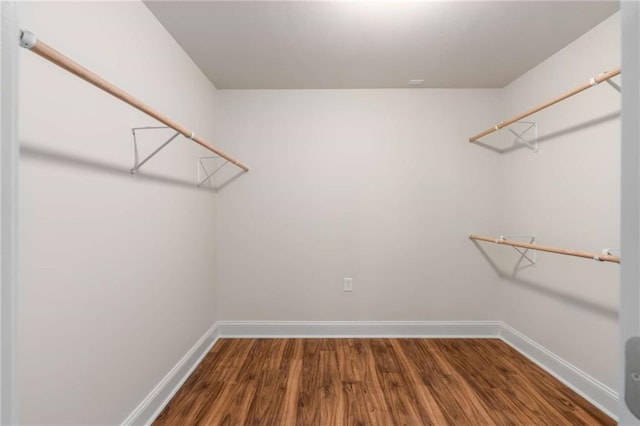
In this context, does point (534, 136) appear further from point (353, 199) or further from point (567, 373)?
point (567, 373)

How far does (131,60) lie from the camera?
4.70 ft

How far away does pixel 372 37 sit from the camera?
1.85 m

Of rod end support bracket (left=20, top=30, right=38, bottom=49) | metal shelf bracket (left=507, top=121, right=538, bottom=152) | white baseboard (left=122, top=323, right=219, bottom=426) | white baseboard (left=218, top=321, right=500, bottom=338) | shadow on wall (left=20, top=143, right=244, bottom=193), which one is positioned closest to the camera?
rod end support bracket (left=20, top=30, right=38, bottom=49)

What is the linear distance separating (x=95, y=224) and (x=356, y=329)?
86.2 inches

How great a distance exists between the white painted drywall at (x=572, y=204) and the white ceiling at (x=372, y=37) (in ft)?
0.74

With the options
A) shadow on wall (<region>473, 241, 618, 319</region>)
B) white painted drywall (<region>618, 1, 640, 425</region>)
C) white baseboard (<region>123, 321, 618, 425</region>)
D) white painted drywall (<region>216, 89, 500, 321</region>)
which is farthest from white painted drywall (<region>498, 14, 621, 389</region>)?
white painted drywall (<region>618, 1, 640, 425</region>)

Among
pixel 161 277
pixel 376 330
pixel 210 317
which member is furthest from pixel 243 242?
pixel 376 330

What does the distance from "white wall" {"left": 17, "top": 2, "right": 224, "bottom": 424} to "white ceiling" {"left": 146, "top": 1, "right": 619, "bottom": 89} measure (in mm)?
A: 355

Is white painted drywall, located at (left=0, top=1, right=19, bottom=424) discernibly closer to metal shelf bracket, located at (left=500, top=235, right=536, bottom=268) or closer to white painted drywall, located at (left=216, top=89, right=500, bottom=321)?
white painted drywall, located at (left=216, top=89, right=500, bottom=321)

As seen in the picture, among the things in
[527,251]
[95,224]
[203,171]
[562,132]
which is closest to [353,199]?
[203,171]

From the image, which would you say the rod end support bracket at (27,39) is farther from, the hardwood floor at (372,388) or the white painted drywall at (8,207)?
the hardwood floor at (372,388)

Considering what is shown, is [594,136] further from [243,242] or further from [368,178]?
[243,242]

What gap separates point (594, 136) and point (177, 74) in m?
2.71

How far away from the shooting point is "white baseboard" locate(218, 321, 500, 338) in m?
2.63
